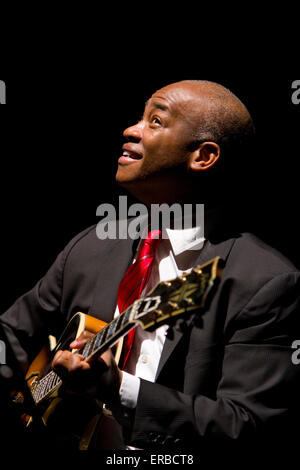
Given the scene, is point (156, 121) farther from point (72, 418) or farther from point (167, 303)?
point (72, 418)

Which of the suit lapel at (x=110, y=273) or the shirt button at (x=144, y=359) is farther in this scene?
the suit lapel at (x=110, y=273)

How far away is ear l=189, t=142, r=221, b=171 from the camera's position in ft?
6.47

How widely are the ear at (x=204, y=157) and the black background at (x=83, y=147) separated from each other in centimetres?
47

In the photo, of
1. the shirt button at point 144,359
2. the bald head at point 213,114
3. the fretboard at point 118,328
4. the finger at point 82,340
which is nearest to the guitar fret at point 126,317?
the fretboard at point 118,328

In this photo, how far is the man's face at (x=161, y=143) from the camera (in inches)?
76.7

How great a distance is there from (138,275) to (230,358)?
508 mm

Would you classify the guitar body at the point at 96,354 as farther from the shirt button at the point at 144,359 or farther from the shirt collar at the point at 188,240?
the shirt collar at the point at 188,240

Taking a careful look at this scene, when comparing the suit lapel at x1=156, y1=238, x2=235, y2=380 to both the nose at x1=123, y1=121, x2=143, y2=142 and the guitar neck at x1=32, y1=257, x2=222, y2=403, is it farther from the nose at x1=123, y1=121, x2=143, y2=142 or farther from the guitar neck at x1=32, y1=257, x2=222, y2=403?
the nose at x1=123, y1=121, x2=143, y2=142

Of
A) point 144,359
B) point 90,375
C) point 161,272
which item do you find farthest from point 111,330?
point 161,272

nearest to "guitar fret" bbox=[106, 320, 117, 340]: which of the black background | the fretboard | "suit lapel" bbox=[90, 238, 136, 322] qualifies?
the fretboard

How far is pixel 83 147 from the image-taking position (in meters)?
2.77

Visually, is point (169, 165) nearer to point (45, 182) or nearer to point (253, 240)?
point (253, 240)

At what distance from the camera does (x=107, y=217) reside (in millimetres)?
2520
